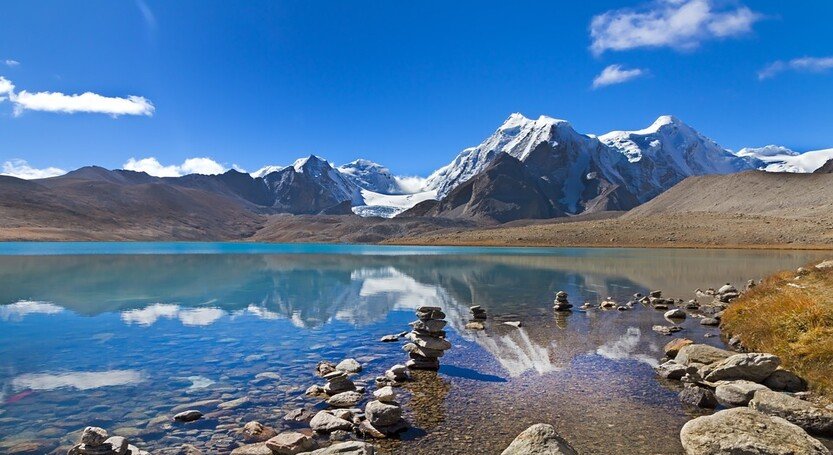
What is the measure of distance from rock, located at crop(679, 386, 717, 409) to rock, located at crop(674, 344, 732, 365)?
11.0 ft

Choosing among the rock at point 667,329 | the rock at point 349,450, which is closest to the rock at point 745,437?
the rock at point 349,450

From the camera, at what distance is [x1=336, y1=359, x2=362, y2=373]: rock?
1675 centimetres

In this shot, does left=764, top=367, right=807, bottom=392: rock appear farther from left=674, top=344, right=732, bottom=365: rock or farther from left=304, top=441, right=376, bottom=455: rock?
left=304, top=441, right=376, bottom=455: rock

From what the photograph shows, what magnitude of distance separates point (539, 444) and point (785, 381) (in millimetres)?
8601

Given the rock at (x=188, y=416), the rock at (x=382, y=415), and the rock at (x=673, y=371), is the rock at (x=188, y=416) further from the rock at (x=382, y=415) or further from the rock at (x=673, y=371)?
the rock at (x=673, y=371)

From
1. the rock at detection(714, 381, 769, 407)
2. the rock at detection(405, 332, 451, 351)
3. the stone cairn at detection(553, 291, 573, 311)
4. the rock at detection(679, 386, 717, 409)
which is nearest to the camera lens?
the rock at detection(714, 381, 769, 407)

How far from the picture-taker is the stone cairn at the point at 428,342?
17141 millimetres

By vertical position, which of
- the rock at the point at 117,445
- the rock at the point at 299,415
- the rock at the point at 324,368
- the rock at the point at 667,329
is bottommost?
the rock at the point at 667,329

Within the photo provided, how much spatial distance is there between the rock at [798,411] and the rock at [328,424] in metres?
9.27

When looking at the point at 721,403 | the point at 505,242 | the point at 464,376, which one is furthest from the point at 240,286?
the point at 505,242

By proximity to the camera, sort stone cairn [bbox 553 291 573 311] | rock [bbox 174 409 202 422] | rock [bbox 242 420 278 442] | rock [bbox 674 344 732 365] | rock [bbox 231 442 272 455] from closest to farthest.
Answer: rock [bbox 231 442 272 455], rock [bbox 242 420 278 442], rock [bbox 174 409 202 422], rock [bbox 674 344 732 365], stone cairn [bbox 553 291 573 311]

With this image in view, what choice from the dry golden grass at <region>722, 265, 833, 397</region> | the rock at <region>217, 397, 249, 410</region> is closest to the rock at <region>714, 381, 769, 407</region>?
the dry golden grass at <region>722, 265, 833, 397</region>

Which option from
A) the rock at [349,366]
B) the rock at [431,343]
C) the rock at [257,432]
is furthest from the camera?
the rock at [431,343]

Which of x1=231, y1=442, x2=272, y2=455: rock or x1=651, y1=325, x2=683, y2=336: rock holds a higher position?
x1=231, y1=442, x2=272, y2=455: rock
